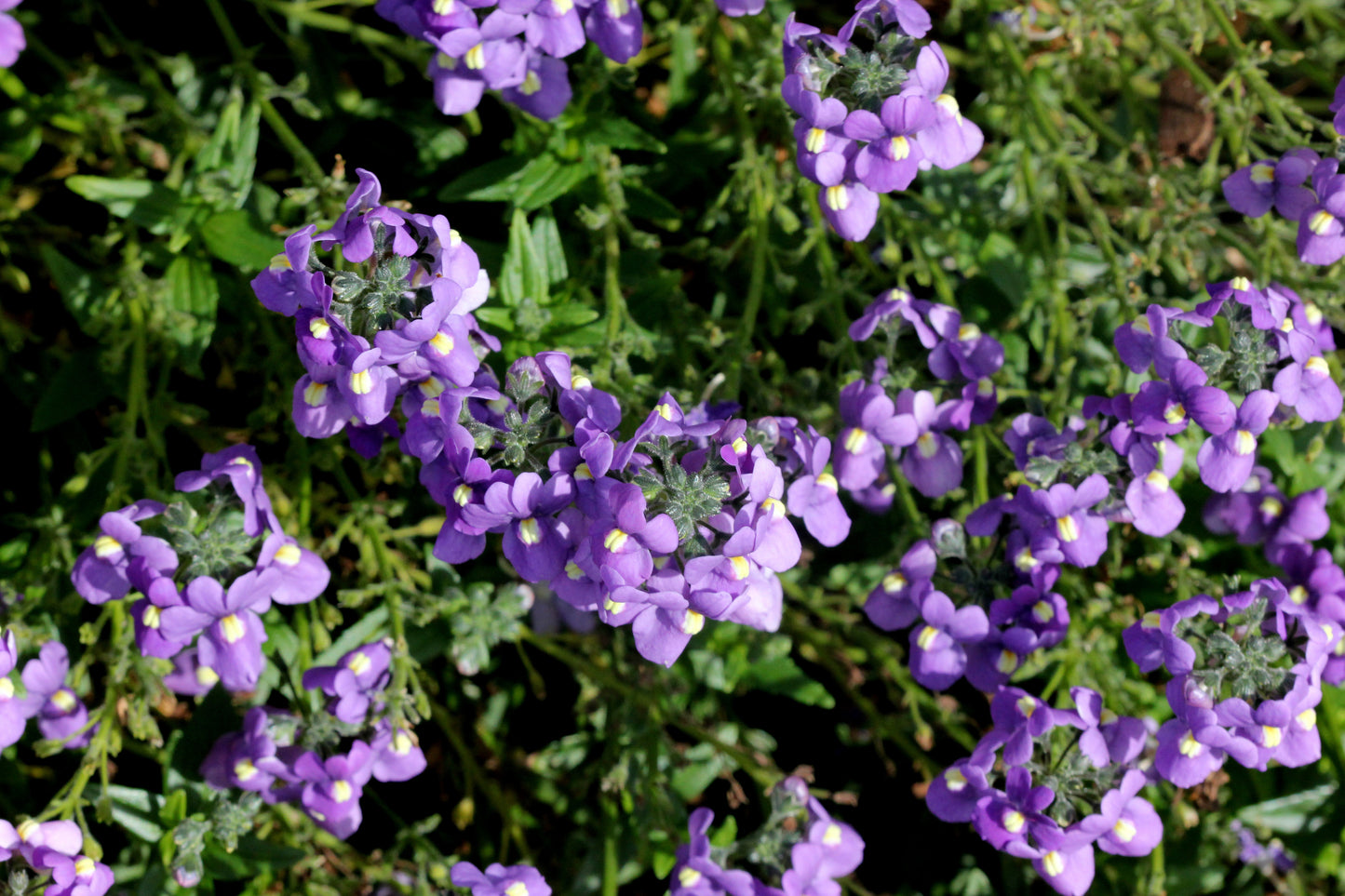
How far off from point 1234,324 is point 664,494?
1719mm

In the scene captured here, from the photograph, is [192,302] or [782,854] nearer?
[782,854]

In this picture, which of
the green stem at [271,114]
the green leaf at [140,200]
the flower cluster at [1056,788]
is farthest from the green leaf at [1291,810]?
the green leaf at [140,200]

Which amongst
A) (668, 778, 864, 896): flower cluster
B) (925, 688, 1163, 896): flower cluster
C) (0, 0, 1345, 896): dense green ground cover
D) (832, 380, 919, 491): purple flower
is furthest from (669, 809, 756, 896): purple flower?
(832, 380, 919, 491): purple flower

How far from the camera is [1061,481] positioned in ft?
10.8

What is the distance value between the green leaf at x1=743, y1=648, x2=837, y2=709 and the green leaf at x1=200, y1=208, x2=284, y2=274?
6.93 ft

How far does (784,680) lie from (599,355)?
4.40ft

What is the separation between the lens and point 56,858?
300 cm

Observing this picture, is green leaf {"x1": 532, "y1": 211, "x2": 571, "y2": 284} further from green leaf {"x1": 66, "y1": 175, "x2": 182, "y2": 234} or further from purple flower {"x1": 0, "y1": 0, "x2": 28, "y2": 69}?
purple flower {"x1": 0, "y1": 0, "x2": 28, "y2": 69}

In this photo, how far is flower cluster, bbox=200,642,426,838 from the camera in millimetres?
3402

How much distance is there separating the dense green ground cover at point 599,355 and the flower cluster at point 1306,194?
102 millimetres

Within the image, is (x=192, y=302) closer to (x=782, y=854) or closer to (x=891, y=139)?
(x=891, y=139)

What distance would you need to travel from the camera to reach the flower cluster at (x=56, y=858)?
2.98m

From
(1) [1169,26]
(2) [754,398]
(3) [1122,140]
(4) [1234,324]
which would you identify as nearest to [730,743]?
(2) [754,398]

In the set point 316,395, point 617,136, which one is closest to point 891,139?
point 617,136
